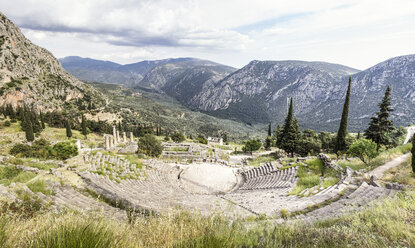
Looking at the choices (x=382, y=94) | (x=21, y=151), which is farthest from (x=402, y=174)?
(x=382, y=94)

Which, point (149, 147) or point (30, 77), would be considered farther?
point (30, 77)

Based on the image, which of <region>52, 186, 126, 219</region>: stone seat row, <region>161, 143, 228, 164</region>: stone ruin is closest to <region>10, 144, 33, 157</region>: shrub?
<region>161, 143, 228, 164</region>: stone ruin

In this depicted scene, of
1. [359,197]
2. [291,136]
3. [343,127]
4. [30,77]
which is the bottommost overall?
[291,136]

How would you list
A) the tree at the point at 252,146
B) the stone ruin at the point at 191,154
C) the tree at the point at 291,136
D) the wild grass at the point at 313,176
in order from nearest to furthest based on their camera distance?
the wild grass at the point at 313,176 → the stone ruin at the point at 191,154 → the tree at the point at 291,136 → the tree at the point at 252,146

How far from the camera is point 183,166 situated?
29422mm

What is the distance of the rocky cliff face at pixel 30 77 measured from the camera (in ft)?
274

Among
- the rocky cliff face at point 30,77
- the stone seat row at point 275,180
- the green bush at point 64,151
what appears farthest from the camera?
the rocky cliff face at point 30,77

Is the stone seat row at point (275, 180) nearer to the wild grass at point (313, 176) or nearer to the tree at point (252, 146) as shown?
the wild grass at point (313, 176)

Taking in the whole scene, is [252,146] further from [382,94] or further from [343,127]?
[382,94]

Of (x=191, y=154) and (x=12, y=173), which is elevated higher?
(x=12, y=173)

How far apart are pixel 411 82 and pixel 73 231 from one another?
814 feet

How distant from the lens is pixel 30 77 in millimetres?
99688

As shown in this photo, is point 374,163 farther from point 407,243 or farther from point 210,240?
point 210,240

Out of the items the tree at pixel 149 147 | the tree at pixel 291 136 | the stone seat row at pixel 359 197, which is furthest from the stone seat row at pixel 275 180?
the tree at pixel 149 147
